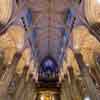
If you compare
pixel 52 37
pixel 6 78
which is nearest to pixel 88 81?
pixel 6 78

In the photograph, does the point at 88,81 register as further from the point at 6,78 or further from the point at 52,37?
the point at 52,37

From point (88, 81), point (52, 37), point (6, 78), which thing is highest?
point (52, 37)

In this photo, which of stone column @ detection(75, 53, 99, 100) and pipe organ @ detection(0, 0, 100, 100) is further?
stone column @ detection(75, 53, 99, 100)

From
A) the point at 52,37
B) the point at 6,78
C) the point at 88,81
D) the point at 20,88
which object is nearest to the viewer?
the point at 88,81

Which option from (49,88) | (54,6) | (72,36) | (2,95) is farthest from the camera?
(49,88)

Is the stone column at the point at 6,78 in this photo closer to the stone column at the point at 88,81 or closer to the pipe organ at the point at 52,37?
the pipe organ at the point at 52,37

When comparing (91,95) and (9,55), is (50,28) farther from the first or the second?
(91,95)

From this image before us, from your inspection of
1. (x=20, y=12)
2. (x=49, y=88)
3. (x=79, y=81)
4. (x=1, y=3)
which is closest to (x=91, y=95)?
(x=79, y=81)

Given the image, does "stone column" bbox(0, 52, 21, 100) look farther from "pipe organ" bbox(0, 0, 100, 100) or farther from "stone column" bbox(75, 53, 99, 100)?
"stone column" bbox(75, 53, 99, 100)

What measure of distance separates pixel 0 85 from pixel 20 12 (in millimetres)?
4323

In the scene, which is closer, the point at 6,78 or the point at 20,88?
the point at 6,78

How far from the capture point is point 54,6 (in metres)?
16.4

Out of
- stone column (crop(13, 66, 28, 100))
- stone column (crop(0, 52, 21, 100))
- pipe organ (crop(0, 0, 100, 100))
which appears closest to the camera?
pipe organ (crop(0, 0, 100, 100))

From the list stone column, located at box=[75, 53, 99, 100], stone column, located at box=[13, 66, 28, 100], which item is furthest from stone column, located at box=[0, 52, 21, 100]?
stone column, located at box=[75, 53, 99, 100]
